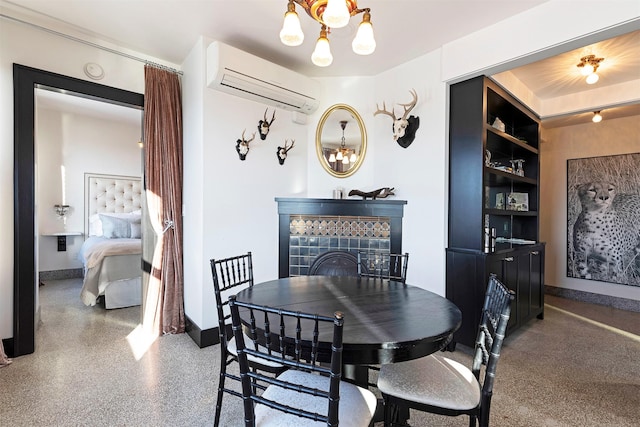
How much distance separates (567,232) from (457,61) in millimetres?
3404

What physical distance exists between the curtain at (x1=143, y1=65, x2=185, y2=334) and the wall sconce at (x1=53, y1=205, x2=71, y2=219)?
10.8ft

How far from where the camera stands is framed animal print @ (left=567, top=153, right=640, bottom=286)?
13.4 feet

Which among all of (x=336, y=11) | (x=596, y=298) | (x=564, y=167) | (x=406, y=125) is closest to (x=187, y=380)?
(x=336, y=11)

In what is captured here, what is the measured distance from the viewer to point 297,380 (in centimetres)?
138

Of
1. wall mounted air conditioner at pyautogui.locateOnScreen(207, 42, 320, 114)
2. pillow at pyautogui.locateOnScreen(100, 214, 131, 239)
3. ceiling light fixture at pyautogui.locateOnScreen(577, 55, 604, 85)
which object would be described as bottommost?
pillow at pyautogui.locateOnScreen(100, 214, 131, 239)

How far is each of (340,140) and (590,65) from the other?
8.05 ft

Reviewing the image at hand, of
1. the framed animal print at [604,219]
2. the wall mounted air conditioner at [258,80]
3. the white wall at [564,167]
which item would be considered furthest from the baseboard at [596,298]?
the wall mounted air conditioner at [258,80]

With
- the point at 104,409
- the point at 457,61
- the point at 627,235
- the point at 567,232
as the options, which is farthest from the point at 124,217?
the point at 627,235

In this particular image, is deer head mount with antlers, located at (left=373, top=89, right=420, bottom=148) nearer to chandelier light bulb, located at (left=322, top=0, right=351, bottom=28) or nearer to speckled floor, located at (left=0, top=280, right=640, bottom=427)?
chandelier light bulb, located at (left=322, top=0, right=351, bottom=28)

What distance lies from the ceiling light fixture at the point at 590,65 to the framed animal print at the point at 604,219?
1864 millimetres

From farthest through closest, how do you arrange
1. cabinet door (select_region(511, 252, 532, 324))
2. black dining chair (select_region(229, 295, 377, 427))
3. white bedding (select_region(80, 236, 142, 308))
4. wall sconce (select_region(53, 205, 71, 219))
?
wall sconce (select_region(53, 205, 71, 219)), white bedding (select_region(80, 236, 142, 308)), cabinet door (select_region(511, 252, 532, 324)), black dining chair (select_region(229, 295, 377, 427))

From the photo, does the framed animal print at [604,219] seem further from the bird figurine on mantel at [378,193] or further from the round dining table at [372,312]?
the round dining table at [372,312]

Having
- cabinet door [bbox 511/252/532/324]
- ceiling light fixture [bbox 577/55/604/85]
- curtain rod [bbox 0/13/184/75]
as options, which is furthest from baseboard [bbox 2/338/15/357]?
ceiling light fixture [bbox 577/55/604/85]

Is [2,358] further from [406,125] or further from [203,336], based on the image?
[406,125]
